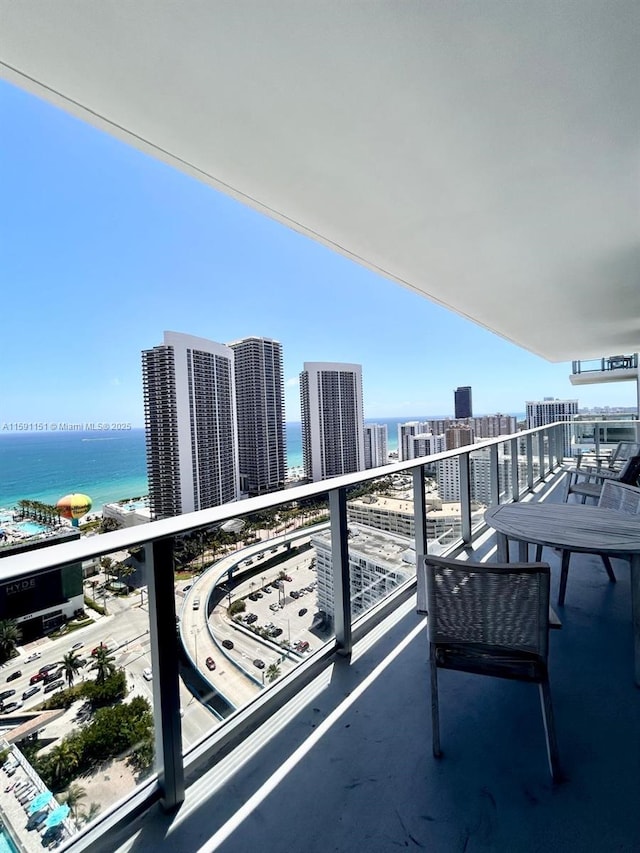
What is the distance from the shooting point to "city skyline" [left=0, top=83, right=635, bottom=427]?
909 inches

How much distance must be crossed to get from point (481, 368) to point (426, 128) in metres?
48.4

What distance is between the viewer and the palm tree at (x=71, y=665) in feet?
3.63

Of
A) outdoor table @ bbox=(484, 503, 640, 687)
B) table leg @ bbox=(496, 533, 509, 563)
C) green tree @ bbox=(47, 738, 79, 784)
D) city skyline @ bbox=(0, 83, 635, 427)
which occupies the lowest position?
green tree @ bbox=(47, 738, 79, 784)

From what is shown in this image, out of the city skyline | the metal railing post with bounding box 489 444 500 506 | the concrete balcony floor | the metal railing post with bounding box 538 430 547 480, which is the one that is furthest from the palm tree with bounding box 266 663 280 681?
the city skyline

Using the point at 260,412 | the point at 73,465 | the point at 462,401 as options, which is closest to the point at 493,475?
the point at 260,412

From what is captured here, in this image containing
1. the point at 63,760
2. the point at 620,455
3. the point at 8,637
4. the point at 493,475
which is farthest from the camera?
the point at 620,455

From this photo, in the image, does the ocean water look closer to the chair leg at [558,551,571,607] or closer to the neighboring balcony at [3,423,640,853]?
the neighboring balcony at [3,423,640,853]

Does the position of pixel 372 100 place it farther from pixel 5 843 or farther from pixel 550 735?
pixel 5 843

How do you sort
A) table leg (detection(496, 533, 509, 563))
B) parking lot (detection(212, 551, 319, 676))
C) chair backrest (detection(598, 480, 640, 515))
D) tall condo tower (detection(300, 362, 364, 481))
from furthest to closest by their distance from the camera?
1. tall condo tower (detection(300, 362, 364, 481))
2. chair backrest (detection(598, 480, 640, 515))
3. table leg (detection(496, 533, 509, 563))
4. parking lot (detection(212, 551, 319, 676))

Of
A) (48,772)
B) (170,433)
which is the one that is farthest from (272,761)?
(170,433)

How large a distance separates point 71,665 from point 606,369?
16.1 metres

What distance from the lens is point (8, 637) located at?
96cm

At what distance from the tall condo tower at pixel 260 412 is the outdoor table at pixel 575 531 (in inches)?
765

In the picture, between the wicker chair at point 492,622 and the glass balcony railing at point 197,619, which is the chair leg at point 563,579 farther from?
the wicker chair at point 492,622
